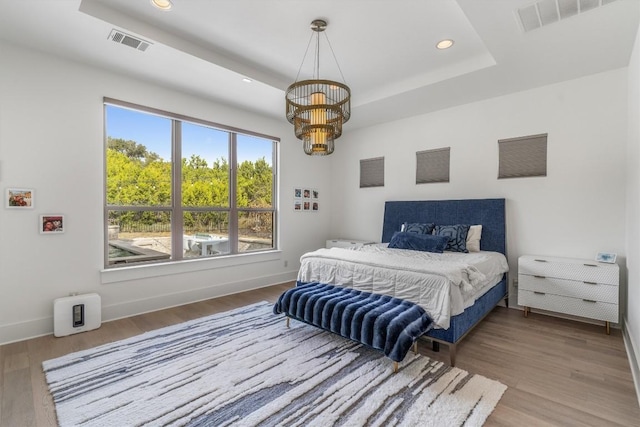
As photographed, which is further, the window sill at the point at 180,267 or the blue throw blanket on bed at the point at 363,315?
the window sill at the point at 180,267

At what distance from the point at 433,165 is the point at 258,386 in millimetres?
4036

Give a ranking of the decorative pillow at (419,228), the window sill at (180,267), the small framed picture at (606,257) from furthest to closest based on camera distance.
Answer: the decorative pillow at (419,228) < the window sill at (180,267) < the small framed picture at (606,257)

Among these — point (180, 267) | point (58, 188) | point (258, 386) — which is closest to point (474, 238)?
point (258, 386)

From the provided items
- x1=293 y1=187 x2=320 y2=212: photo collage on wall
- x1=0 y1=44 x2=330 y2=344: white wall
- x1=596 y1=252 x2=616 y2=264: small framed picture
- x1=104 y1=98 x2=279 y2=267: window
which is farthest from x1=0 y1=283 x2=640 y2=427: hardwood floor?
x1=293 y1=187 x2=320 y2=212: photo collage on wall

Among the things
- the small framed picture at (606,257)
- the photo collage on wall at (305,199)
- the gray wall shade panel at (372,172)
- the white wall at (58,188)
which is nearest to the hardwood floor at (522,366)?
the white wall at (58,188)

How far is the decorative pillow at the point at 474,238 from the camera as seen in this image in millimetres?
4113

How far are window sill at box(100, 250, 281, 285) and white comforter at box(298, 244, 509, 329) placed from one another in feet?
4.75

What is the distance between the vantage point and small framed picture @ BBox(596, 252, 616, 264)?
3242 millimetres

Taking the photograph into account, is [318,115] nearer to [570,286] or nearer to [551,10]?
[551,10]

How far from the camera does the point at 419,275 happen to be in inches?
108

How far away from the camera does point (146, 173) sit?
12.7 feet

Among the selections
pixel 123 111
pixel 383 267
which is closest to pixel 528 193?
pixel 383 267

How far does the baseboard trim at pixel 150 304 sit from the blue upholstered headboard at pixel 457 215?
2.06 metres

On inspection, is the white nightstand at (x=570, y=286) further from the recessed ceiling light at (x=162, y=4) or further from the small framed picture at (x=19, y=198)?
the small framed picture at (x=19, y=198)
